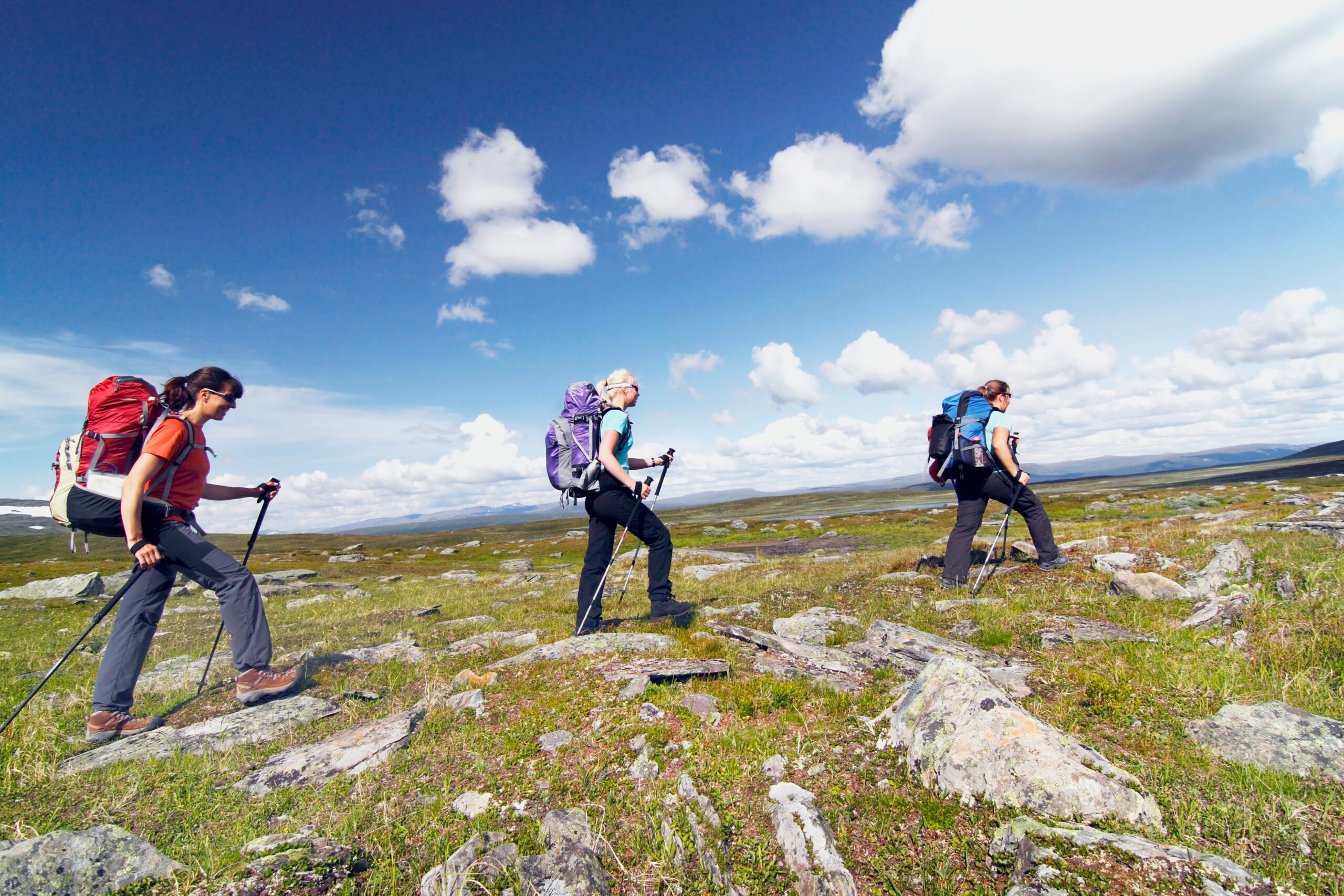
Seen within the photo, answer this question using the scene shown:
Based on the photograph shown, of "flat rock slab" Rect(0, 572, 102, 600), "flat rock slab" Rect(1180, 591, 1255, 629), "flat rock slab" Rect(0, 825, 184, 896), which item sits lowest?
"flat rock slab" Rect(0, 572, 102, 600)

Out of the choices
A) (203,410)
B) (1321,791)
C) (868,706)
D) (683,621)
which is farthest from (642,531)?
(1321,791)

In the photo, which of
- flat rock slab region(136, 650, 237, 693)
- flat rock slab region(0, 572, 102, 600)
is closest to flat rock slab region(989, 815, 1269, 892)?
flat rock slab region(136, 650, 237, 693)

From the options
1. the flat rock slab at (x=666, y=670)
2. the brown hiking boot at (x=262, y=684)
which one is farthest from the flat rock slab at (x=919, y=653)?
the brown hiking boot at (x=262, y=684)

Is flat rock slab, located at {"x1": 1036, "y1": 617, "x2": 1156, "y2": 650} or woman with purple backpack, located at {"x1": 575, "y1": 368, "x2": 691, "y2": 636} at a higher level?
woman with purple backpack, located at {"x1": 575, "y1": 368, "x2": 691, "y2": 636}

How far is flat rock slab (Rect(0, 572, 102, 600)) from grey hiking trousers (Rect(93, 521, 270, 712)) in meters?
35.9

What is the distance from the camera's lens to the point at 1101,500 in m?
77.6

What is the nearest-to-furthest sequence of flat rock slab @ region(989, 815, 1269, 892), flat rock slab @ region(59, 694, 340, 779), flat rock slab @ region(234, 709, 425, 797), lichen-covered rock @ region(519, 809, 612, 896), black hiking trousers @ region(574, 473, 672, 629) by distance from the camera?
flat rock slab @ region(989, 815, 1269, 892) < lichen-covered rock @ region(519, 809, 612, 896) < flat rock slab @ region(234, 709, 425, 797) < flat rock slab @ region(59, 694, 340, 779) < black hiking trousers @ region(574, 473, 672, 629)

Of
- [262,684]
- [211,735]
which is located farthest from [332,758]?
[262,684]

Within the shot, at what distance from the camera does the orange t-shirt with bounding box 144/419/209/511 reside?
6.90 meters

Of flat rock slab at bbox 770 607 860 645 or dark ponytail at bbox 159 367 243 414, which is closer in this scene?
dark ponytail at bbox 159 367 243 414

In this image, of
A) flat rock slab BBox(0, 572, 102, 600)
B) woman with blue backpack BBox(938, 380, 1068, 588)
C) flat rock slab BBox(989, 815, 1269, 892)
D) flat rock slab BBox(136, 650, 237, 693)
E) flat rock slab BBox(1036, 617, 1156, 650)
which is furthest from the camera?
flat rock slab BBox(0, 572, 102, 600)

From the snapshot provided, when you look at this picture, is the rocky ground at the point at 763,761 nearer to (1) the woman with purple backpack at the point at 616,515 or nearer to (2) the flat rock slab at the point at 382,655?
(2) the flat rock slab at the point at 382,655

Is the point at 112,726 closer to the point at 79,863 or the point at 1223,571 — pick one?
the point at 79,863

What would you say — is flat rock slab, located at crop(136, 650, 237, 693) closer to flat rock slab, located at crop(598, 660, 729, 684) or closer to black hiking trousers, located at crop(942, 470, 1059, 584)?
flat rock slab, located at crop(598, 660, 729, 684)
